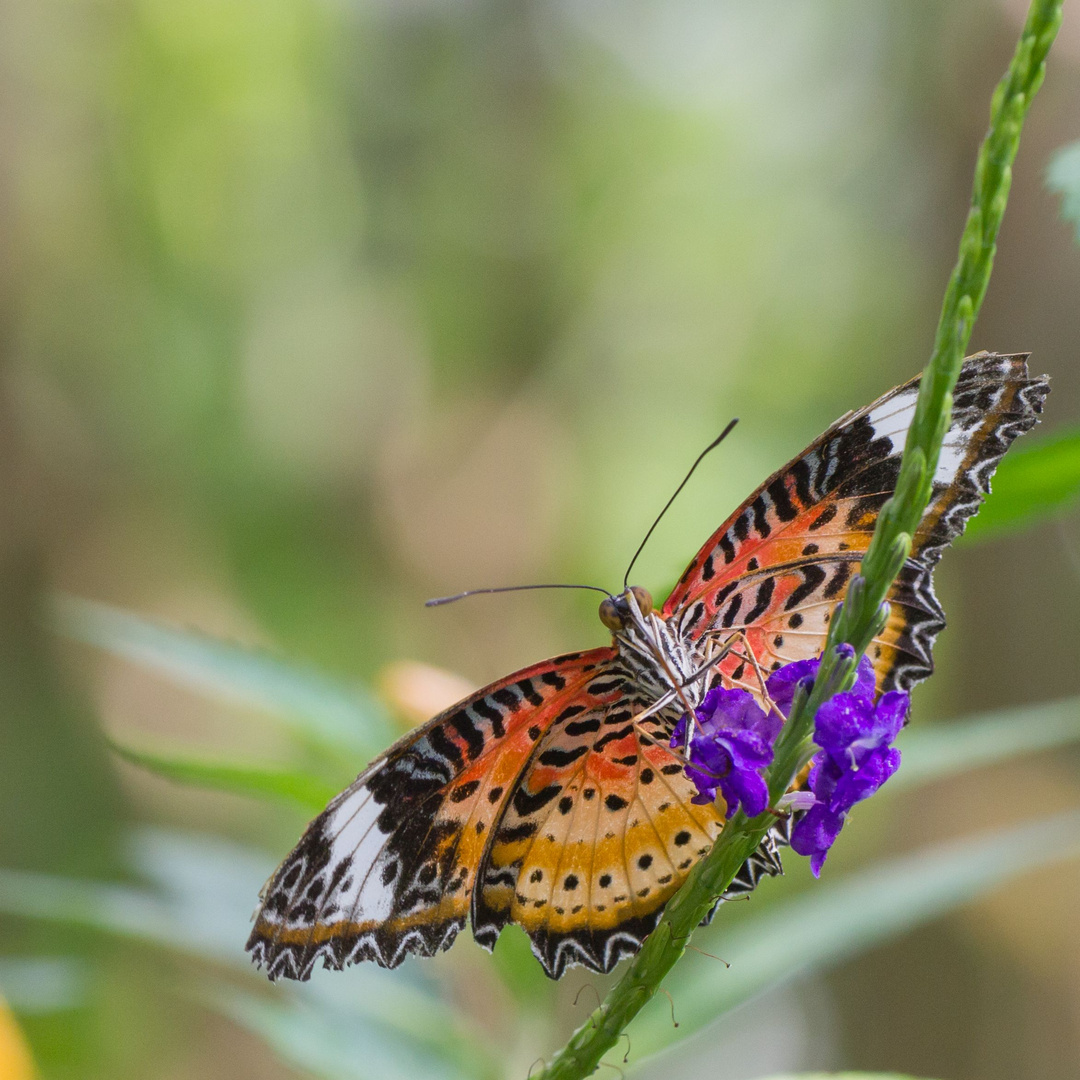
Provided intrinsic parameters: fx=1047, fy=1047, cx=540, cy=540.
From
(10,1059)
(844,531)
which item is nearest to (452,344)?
(844,531)

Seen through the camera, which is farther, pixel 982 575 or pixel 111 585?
pixel 111 585

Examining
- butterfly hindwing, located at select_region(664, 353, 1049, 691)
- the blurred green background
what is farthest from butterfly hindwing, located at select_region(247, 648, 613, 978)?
the blurred green background

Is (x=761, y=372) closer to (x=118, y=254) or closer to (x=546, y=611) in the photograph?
(x=546, y=611)

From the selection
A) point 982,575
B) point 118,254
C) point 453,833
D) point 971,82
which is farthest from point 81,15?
point 453,833

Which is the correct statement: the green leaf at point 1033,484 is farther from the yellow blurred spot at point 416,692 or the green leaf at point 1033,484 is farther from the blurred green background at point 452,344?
the blurred green background at point 452,344

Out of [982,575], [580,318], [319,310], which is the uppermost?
[319,310]

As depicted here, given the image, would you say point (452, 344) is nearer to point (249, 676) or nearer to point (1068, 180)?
point (249, 676)
